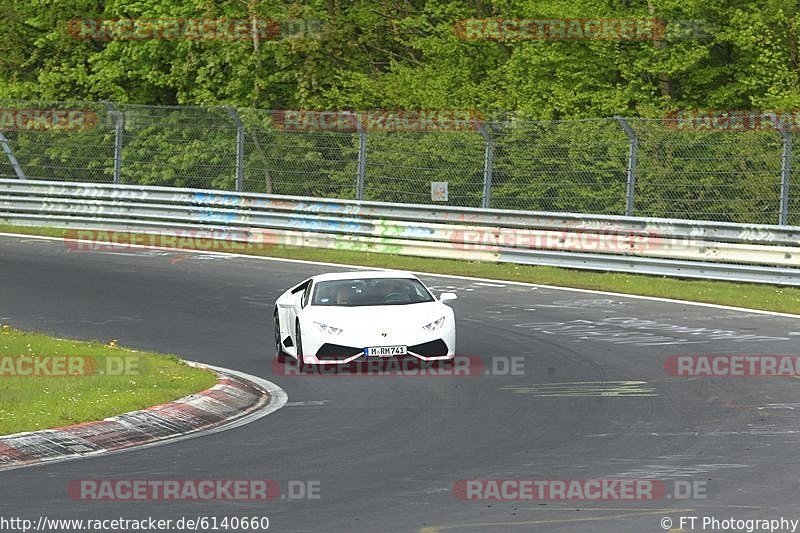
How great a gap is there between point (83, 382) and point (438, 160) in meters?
14.8

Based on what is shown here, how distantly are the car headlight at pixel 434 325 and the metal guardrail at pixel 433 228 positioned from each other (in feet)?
27.5

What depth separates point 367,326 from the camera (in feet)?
55.2

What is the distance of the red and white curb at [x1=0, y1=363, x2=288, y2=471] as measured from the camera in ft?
39.1

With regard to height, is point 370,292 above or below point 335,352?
above

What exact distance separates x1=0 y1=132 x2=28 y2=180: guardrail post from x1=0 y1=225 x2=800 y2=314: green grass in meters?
7.79

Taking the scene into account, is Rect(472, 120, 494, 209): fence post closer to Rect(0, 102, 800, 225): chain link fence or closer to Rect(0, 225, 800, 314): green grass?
Rect(0, 102, 800, 225): chain link fence

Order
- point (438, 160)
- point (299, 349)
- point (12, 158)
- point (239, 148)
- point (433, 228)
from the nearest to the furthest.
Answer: point (299, 349), point (433, 228), point (438, 160), point (239, 148), point (12, 158)

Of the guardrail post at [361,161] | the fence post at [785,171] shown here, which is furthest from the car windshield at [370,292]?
the guardrail post at [361,161]

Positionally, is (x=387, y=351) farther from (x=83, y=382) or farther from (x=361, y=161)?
(x=361, y=161)

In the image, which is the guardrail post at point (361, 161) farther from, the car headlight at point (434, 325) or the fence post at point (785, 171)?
the car headlight at point (434, 325)

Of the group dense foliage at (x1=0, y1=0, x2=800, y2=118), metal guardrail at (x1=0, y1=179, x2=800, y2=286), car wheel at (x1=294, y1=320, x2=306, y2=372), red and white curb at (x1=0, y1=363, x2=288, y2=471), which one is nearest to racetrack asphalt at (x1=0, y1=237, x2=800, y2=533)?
red and white curb at (x1=0, y1=363, x2=288, y2=471)

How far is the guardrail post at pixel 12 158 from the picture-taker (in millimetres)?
35156

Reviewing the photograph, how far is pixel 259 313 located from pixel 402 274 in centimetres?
434

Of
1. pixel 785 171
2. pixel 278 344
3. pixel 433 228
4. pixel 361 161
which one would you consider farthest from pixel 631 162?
pixel 278 344
